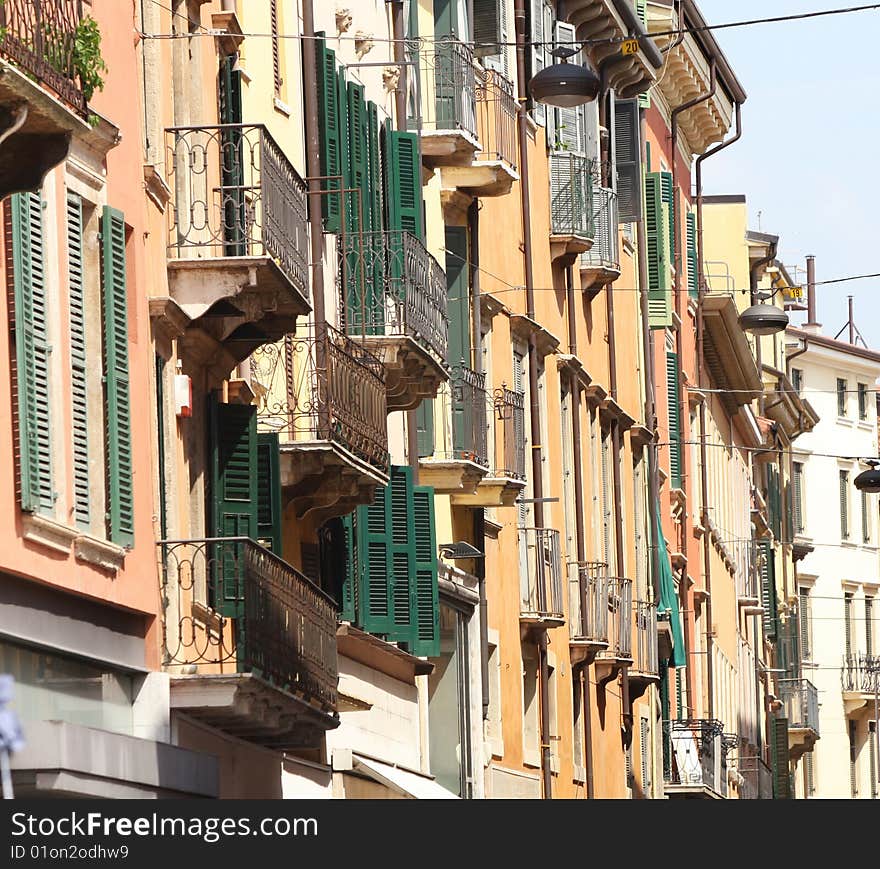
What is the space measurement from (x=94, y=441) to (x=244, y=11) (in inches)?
213

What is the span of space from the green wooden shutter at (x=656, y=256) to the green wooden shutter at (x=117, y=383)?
2436 cm

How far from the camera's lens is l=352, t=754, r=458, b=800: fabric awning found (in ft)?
78.5

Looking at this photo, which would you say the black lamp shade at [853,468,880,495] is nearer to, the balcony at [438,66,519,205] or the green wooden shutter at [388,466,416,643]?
the balcony at [438,66,519,205]

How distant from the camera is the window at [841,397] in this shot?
79.4 m

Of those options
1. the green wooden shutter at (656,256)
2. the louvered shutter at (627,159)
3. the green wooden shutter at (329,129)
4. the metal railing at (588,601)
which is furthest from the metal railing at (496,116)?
the green wooden shutter at (656,256)

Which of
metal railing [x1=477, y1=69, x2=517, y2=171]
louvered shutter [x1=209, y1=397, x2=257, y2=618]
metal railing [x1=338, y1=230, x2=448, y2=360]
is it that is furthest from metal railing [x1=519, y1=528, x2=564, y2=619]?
louvered shutter [x1=209, y1=397, x2=257, y2=618]

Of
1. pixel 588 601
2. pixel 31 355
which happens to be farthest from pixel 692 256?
pixel 31 355

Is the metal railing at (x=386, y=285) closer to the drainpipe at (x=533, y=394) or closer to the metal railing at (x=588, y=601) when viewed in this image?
the drainpipe at (x=533, y=394)

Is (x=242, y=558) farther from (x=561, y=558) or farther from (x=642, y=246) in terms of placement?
(x=642, y=246)

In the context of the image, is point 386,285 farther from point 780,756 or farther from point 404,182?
point 780,756

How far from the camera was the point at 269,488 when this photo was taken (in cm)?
2011

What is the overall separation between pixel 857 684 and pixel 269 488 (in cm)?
5792

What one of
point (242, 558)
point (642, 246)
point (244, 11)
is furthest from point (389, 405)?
point (642, 246)

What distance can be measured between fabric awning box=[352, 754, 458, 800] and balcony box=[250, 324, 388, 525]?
2.61 meters
